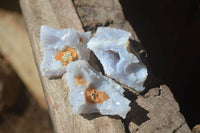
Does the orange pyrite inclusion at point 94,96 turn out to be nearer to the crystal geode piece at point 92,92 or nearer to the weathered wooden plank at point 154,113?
the crystal geode piece at point 92,92

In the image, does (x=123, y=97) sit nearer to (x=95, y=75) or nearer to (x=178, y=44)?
(x=95, y=75)

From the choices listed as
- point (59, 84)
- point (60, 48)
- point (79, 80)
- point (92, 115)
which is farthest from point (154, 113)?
point (60, 48)

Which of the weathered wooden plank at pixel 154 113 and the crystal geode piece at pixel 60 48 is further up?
Answer: the crystal geode piece at pixel 60 48

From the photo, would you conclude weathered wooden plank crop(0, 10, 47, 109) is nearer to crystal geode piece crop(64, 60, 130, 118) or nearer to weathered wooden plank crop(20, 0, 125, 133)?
weathered wooden plank crop(20, 0, 125, 133)

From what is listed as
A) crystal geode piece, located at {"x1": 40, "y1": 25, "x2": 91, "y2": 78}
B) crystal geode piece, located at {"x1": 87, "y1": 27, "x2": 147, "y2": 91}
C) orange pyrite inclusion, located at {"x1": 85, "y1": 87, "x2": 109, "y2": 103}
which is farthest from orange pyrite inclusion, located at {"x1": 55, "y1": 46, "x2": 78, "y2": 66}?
orange pyrite inclusion, located at {"x1": 85, "y1": 87, "x2": 109, "y2": 103}

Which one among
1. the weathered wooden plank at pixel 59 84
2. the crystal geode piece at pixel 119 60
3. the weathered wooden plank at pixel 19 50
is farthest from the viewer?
the weathered wooden plank at pixel 19 50

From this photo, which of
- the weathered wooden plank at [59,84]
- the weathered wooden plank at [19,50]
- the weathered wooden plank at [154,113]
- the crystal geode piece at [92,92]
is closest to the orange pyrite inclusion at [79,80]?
the crystal geode piece at [92,92]

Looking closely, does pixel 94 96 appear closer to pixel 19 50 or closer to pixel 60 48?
pixel 60 48
